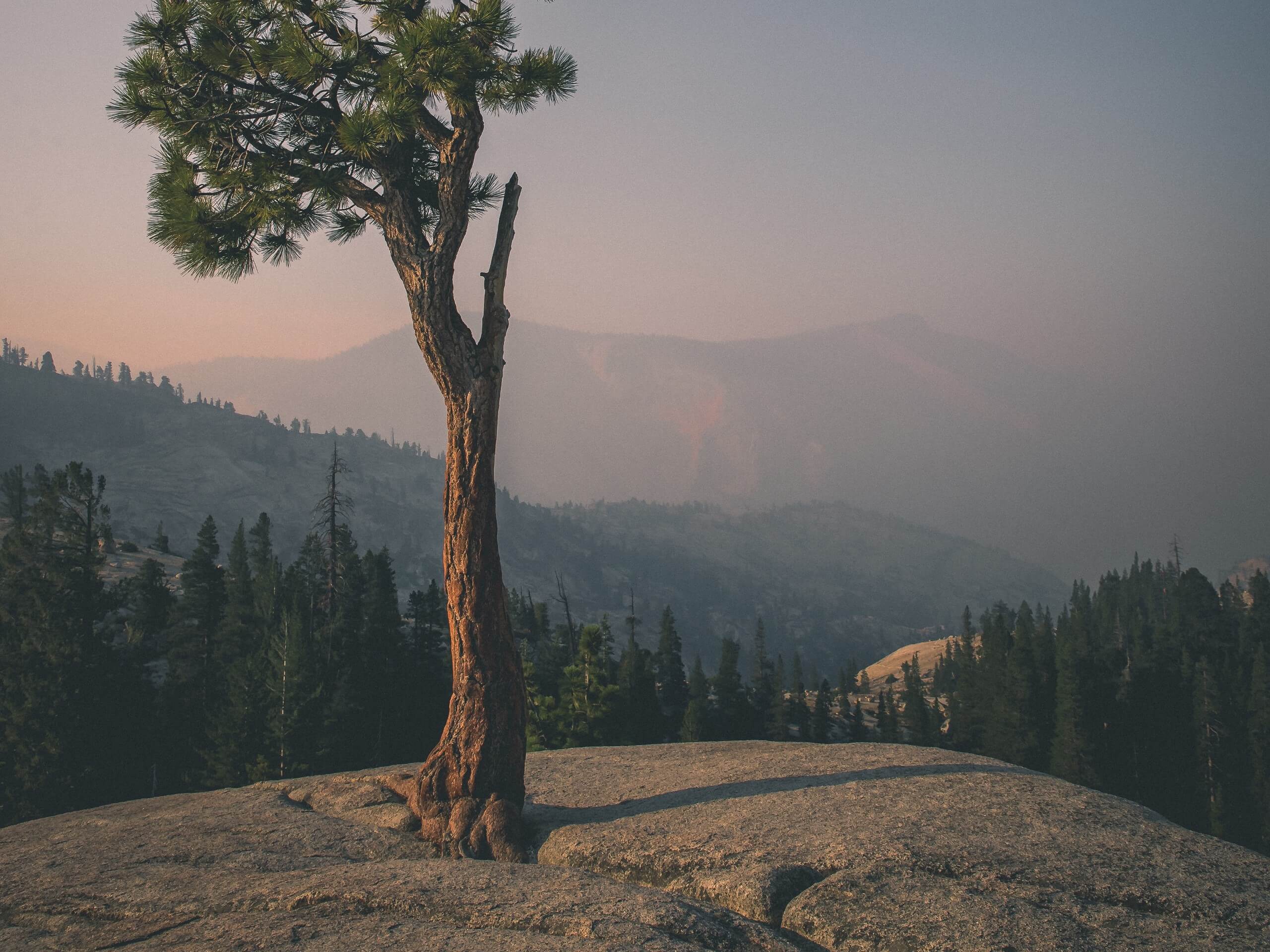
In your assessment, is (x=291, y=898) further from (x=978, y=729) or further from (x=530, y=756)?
(x=978, y=729)

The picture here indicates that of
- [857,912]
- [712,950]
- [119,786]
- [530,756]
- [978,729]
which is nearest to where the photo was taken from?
[712,950]

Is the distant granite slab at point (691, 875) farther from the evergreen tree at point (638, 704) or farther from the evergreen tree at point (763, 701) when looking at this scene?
the evergreen tree at point (763, 701)

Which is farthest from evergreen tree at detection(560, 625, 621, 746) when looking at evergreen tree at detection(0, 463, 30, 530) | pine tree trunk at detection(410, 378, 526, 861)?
evergreen tree at detection(0, 463, 30, 530)

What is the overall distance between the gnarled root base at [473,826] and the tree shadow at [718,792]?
0.51 meters

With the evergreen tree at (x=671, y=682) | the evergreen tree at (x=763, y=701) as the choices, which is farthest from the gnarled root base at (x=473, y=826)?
the evergreen tree at (x=763, y=701)

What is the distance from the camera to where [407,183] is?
50.6 ft

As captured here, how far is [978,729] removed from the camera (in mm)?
105188

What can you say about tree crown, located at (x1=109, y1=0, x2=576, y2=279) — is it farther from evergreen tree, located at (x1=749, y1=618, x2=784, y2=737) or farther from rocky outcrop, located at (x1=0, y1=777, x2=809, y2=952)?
evergreen tree, located at (x1=749, y1=618, x2=784, y2=737)

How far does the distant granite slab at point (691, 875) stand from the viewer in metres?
8.98

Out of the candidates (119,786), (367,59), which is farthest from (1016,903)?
(119,786)

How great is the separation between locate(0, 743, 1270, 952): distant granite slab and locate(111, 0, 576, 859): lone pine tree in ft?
5.79

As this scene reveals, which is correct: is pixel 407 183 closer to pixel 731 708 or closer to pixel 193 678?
pixel 193 678

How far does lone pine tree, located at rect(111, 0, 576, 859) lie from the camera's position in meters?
14.1

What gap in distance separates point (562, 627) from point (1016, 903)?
105055mm
